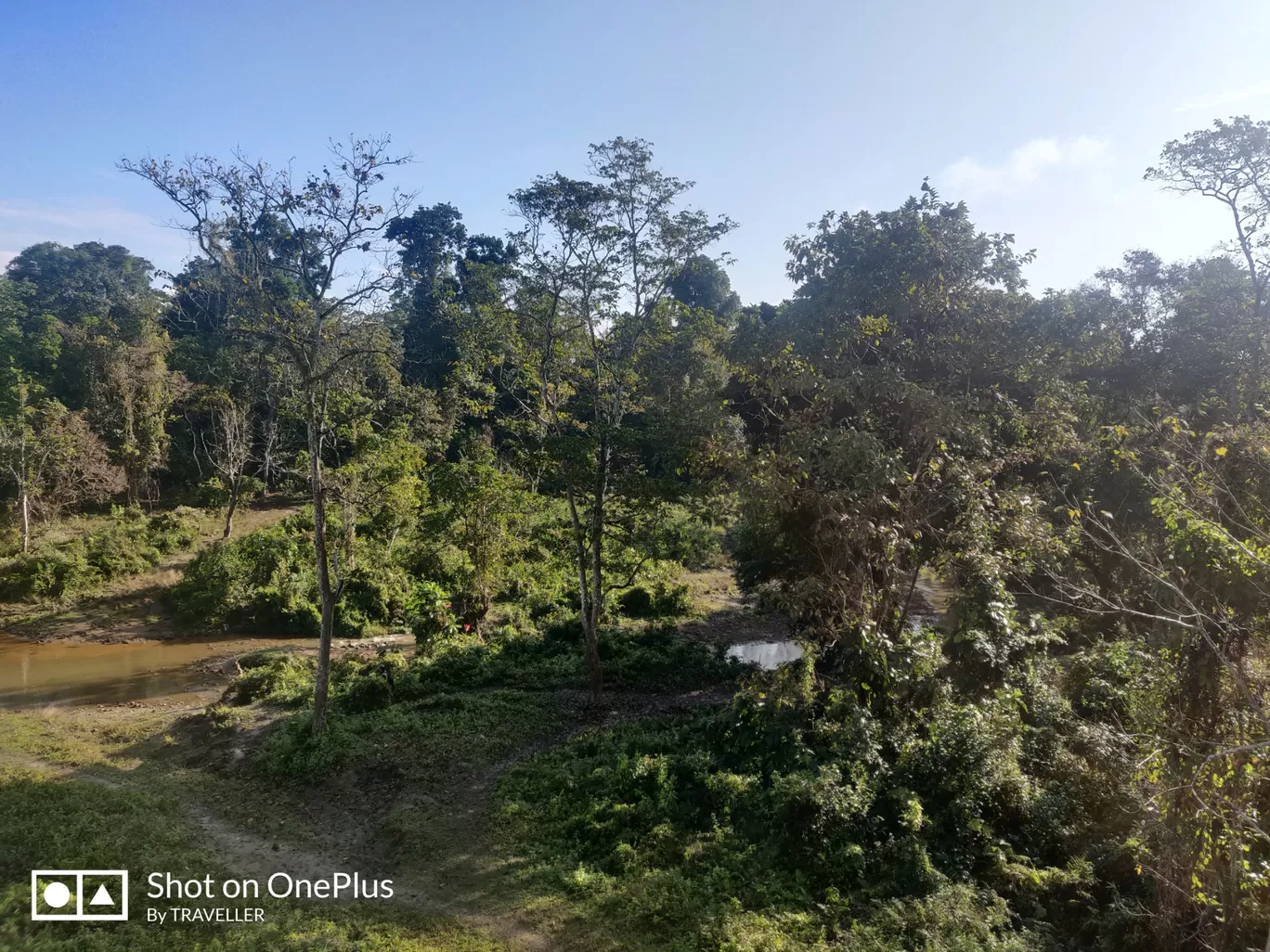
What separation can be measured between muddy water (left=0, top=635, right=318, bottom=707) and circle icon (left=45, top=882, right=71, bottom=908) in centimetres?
1126

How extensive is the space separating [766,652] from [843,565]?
9902mm

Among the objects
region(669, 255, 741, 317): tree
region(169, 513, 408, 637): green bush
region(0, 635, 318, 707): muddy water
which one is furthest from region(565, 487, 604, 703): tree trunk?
region(669, 255, 741, 317): tree

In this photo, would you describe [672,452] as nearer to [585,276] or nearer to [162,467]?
[585,276]

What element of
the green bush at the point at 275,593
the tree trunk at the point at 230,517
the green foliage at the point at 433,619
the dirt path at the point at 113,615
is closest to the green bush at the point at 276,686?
the green foliage at the point at 433,619


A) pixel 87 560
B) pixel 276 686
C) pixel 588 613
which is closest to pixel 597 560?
pixel 588 613

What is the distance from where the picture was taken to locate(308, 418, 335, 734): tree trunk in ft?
37.7

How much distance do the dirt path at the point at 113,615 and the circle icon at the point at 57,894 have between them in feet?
55.0

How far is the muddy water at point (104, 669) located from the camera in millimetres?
17198

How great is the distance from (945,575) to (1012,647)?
4.90 feet

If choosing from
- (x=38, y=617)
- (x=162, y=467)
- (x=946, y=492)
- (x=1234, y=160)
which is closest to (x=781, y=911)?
(x=946, y=492)

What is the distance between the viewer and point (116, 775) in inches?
446

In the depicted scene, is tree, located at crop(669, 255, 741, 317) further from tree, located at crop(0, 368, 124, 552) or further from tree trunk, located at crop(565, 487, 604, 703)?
tree trunk, located at crop(565, 487, 604, 703)

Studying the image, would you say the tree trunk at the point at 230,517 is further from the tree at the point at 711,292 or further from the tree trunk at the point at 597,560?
the tree at the point at 711,292

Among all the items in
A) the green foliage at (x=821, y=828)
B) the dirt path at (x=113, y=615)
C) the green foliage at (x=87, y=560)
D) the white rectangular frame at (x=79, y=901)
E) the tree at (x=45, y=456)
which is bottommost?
the green foliage at (x=821, y=828)
